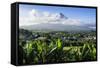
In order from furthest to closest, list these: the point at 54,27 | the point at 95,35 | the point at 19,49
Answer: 1. the point at 95,35
2. the point at 54,27
3. the point at 19,49

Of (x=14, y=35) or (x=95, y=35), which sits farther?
(x=95, y=35)

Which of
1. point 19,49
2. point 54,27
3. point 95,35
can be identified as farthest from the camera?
point 95,35

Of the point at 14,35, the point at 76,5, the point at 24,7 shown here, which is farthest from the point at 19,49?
the point at 76,5

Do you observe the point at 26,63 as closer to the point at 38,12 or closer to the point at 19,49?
the point at 19,49

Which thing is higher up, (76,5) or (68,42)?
(76,5)
